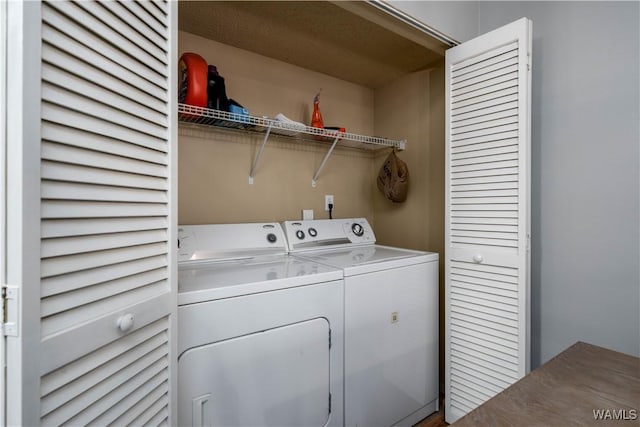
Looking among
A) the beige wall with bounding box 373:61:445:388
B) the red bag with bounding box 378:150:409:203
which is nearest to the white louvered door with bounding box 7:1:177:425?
the red bag with bounding box 378:150:409:203

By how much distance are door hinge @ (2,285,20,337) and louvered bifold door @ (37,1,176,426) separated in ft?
0.17

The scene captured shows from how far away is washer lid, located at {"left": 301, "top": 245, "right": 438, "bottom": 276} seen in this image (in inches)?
65.4

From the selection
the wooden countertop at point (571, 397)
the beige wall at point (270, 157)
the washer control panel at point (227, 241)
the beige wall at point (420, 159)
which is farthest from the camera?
the beige wall at point (420, 159)

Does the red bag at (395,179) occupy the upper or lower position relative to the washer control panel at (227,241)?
upper

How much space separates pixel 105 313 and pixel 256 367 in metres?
0.69

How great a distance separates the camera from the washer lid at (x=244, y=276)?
1.21 m

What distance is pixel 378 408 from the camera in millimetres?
1744

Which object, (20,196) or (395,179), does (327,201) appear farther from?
(20,196)

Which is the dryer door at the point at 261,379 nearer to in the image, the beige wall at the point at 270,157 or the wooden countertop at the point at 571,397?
the wooden countertop at the point at 571,397

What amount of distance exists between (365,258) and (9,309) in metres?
1.52

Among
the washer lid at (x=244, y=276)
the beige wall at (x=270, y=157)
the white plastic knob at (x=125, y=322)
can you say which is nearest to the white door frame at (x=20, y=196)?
the white plastic knob at (x=125, y=322)

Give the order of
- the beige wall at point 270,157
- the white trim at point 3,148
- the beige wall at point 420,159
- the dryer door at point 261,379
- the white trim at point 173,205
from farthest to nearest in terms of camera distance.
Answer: the beige wall at point 420,159 → the beige wall at point 270,157 → the dryer door at point 261,379 → the white trim at point 173,205 → the white trim at point 3,148

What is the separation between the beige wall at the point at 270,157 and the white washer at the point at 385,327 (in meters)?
0.37

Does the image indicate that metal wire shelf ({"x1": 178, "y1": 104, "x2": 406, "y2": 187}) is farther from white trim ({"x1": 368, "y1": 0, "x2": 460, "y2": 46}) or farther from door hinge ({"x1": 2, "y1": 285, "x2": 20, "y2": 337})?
door hinge ({"x1": 2, "y1": 285, "x2": 20, "y2": 337})
